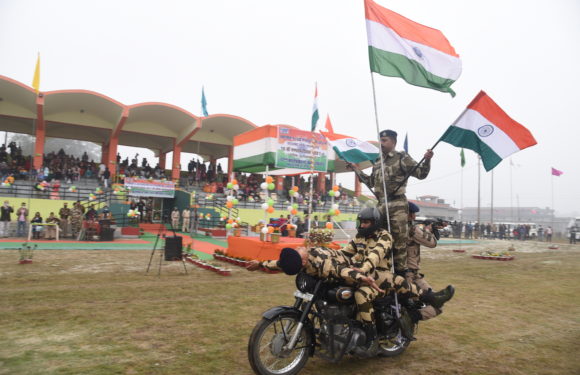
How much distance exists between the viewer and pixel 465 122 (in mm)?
4730

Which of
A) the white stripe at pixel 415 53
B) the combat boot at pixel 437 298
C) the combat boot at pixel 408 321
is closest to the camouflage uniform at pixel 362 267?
the combat boot at pixel 408 321

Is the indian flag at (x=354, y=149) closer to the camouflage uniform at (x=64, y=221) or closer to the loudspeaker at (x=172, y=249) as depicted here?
the loudspeaker at (x=172, y=249)

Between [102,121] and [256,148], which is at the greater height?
[102,121]

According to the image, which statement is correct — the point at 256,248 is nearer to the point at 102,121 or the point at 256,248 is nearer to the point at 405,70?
the point at 405,70

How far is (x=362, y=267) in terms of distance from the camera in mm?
3436

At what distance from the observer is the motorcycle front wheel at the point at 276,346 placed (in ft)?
10.3

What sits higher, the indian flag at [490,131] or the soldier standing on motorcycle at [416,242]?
the indian flag at [490,131]

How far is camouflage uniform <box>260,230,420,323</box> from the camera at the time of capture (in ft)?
10.8

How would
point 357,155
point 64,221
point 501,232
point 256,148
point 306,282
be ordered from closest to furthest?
point 306,282, point 357,155, point 256,148, point 64,221, point 501,232

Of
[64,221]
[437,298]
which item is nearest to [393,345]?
[437,298]

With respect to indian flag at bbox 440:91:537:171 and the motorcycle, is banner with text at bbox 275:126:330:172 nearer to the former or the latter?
indian flag at bbox 440:91:537:171

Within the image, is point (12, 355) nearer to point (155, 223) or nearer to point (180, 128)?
point (155, 223)

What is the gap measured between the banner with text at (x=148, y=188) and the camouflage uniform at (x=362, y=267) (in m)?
20.3

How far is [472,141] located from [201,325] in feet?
14.7
